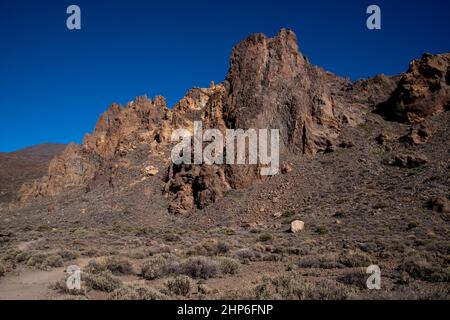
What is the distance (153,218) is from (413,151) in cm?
2631

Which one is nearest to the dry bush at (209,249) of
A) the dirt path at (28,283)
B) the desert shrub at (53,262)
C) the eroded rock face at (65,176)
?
the dirt path at (28,283)

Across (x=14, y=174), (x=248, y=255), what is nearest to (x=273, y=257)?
(x=248, y=255)

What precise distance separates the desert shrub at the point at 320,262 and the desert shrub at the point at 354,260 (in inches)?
12.6

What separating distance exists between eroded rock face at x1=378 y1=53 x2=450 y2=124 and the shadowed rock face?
104 mm

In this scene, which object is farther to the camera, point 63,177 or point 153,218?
point 63,177

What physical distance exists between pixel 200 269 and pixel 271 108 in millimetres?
28455

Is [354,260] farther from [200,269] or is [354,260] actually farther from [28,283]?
[28,283]

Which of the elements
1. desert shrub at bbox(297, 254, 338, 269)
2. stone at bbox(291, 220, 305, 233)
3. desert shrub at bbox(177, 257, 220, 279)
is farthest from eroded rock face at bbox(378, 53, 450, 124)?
desert shrub at bbox(177, 257, 220, 279)

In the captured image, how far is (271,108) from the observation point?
37469 millimetres

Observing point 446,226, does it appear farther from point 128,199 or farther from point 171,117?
point 171,117

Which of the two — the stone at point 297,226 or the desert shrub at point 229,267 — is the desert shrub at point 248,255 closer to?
the desert shrub at point 229,267

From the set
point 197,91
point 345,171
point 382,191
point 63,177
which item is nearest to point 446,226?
point 382,191

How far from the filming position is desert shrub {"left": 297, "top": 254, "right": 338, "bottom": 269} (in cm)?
1188
